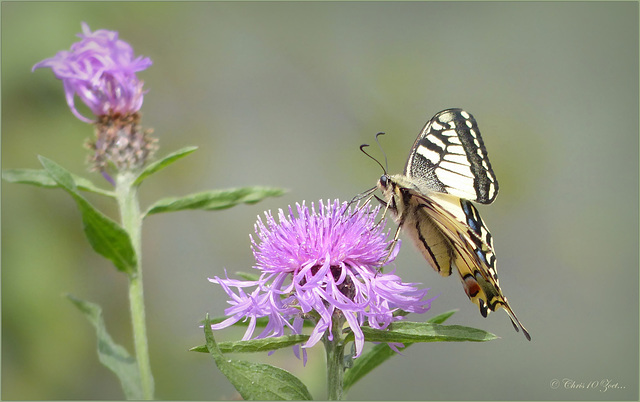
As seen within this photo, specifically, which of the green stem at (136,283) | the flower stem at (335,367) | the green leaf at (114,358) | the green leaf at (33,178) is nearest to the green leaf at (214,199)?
the green stem at (136,283)

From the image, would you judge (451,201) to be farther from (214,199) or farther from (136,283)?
(136,283)

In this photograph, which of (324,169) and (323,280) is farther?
(324,169)

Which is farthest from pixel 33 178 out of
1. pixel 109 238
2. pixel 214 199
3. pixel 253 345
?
pixel 253 345

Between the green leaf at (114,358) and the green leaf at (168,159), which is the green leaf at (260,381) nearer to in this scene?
the green leaf at (114,358)

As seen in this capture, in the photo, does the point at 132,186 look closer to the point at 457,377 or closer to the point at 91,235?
the point at 91,235

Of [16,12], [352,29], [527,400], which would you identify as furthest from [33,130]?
[527,400]

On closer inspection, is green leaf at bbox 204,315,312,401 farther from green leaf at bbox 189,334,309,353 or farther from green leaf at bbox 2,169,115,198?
green leaf at bbox 2,169,115,198
